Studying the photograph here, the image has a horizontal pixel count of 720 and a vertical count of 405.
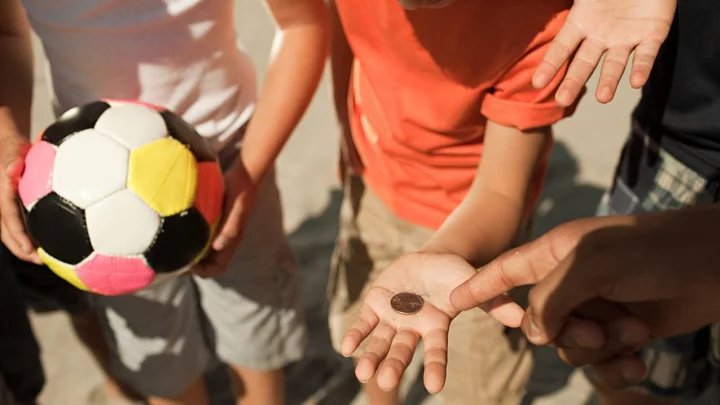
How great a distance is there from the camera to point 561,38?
3.13ft

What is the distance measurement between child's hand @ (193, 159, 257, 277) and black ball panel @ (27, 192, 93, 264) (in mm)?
219

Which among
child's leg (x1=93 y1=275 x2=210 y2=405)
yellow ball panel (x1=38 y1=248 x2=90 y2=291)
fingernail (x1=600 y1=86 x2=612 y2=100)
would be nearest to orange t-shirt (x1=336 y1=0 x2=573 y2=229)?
fingernail (x1=600 y1=86 x2=612 y2=100)

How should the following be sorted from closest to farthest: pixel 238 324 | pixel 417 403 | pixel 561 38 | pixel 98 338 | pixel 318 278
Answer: pixel 561 38 → pixel 238 324 → pixel 98 338 → pixel 417 403 → pixel 318 278

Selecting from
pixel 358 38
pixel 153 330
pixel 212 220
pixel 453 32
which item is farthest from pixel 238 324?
pixel 453 32

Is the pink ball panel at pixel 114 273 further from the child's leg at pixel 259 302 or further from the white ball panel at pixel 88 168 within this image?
the child's leg at pixel 259 302

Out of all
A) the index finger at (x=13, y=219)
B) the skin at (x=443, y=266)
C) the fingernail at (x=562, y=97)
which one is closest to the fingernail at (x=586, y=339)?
the skin at (x=443, y=266)

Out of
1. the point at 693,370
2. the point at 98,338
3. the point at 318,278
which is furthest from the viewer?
the point at 318,278

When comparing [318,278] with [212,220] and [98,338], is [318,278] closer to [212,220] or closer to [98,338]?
[98,338]

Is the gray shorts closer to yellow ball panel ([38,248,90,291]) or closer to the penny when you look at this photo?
yellow ball panel ([38,248,90,291])

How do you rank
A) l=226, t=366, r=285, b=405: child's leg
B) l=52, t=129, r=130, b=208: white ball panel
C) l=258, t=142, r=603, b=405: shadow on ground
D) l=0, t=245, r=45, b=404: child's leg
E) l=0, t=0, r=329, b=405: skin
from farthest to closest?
l=258, t=142, r=603, b=405: shadow on ground, l=226, t=366, r=285, b=405: child's leg, l=0, t=245, r=45, b=404: child's leg, l=0, t=0, r=329, b=405: skin, l=52, t=129, r=130, b=208: white ball panel

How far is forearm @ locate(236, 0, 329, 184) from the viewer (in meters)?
1.24

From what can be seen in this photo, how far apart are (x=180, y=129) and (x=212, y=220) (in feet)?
0.50

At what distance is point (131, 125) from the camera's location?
111 centimetres

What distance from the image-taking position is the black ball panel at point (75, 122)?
1.10 m
